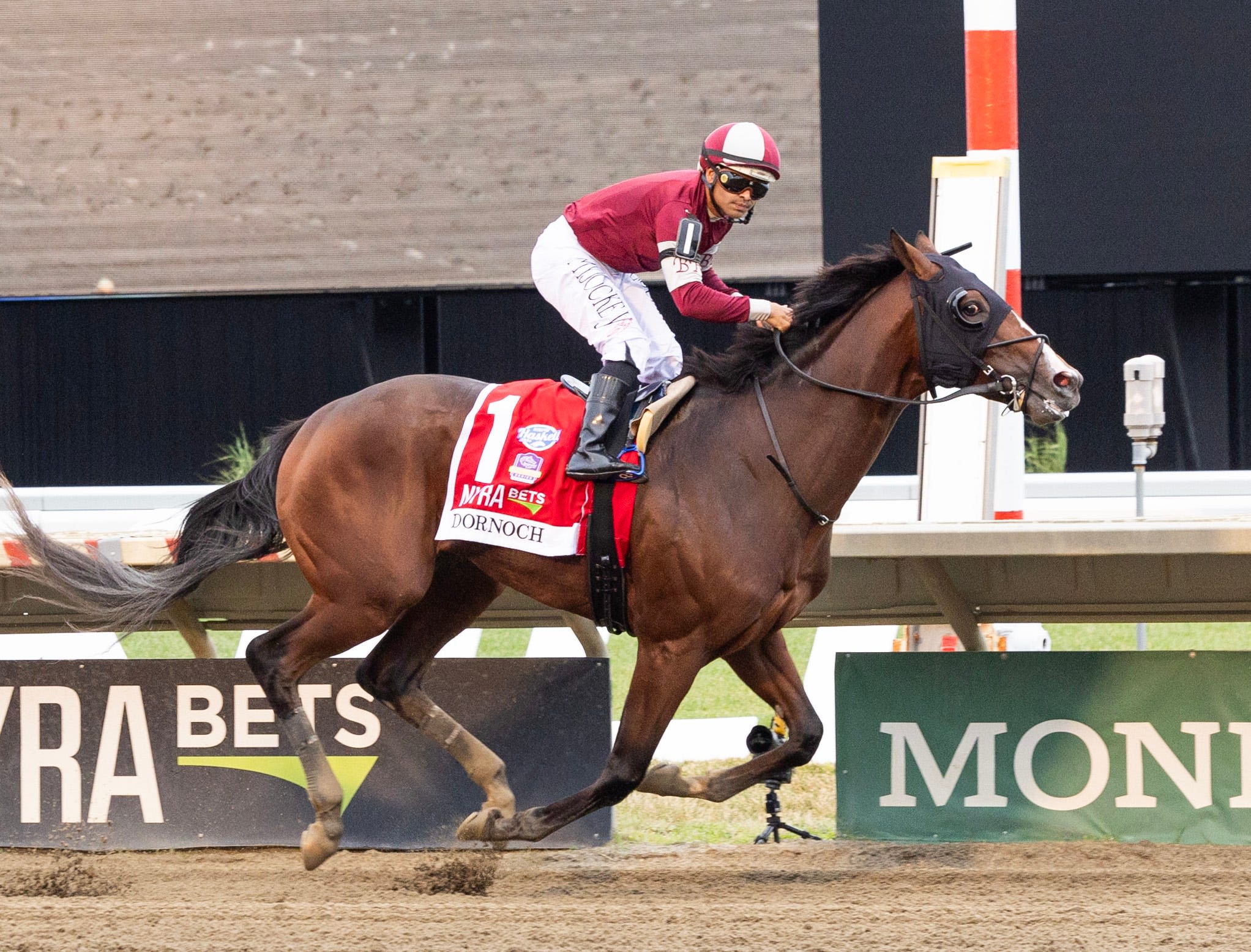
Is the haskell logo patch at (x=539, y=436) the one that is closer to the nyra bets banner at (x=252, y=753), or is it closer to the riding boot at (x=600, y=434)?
the riding boot at (x=600, y=434)

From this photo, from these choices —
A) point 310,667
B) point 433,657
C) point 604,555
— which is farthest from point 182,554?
point 604,555

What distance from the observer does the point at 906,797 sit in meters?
5.05

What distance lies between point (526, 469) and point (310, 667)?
3.14 feet

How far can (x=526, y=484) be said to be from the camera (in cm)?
432

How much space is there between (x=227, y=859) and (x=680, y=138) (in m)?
9.39

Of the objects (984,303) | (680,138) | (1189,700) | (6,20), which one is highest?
(6,20)

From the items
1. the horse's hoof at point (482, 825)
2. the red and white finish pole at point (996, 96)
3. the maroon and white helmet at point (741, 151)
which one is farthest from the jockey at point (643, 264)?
the red and white finish pole at point (996, 96)

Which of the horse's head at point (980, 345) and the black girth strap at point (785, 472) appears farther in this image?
the black girth strap at point (785, 472)

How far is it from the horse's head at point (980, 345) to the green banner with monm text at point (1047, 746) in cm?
134

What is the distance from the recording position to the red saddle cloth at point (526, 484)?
429 centimetres

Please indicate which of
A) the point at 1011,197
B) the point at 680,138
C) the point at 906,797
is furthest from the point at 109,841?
the point at 680,138

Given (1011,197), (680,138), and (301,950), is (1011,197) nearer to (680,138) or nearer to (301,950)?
(301,950)

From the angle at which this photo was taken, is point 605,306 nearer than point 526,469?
No

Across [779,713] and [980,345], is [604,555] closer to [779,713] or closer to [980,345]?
[779,713]
